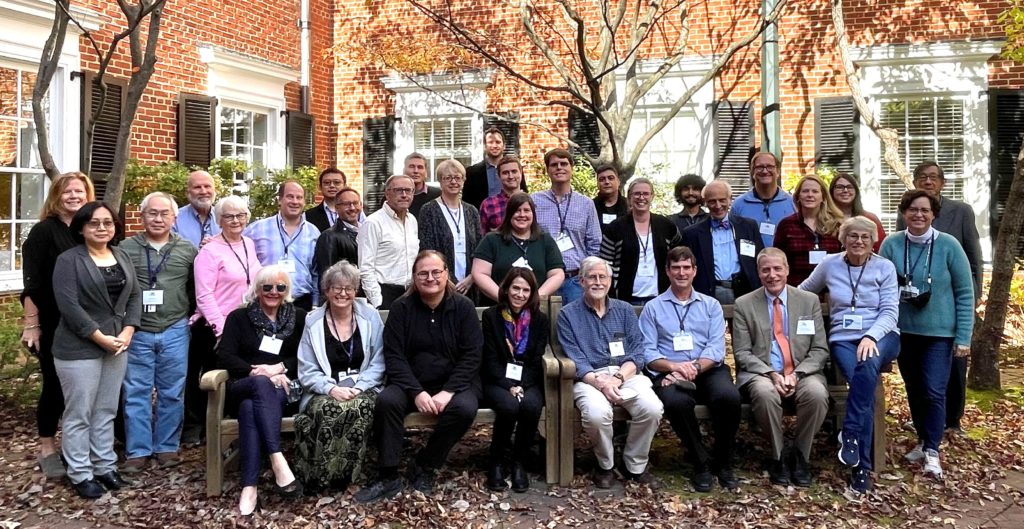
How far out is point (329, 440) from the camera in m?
4.29

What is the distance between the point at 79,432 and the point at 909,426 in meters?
5.04

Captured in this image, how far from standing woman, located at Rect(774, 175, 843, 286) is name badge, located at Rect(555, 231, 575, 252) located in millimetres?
1349

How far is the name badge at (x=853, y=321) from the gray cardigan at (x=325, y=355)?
2.62 meters

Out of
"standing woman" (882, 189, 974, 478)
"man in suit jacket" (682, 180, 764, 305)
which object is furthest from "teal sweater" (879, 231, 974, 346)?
"man in suit jacket" (682, 180, 764, 305)

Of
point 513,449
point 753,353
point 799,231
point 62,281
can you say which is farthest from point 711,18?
point 62,281

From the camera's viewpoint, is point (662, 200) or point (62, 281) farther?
point (662, 200)

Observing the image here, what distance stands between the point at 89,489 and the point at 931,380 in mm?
4648

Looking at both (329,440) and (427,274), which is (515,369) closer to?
(427,274)

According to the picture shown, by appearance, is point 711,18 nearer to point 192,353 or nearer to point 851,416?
point 851,416

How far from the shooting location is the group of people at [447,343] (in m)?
4.34

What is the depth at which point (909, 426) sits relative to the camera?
18.1ft

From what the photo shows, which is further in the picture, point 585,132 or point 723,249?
point 585,132

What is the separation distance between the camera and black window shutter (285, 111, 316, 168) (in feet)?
39.2

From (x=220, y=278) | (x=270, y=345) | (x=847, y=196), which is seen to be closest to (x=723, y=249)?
(x=847, y=196)
